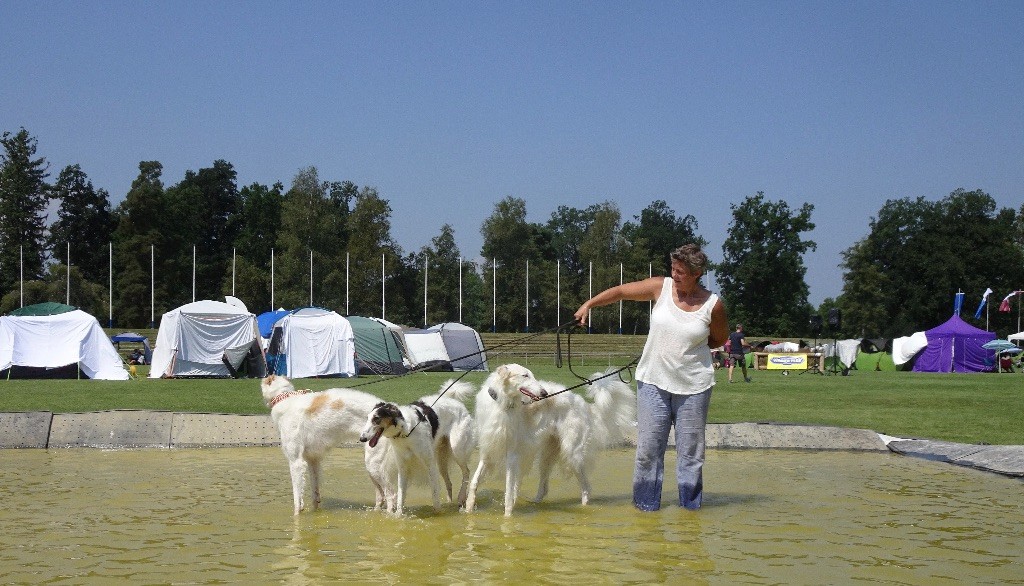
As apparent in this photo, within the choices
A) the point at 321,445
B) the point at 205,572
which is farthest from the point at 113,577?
the point at 321,445

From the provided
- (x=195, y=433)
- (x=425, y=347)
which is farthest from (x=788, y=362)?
(x=195, y=433)

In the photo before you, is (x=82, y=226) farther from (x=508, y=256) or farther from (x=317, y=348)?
(x=317, y=348)

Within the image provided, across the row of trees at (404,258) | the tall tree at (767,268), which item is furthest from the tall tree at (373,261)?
the tall tree at (767,268)

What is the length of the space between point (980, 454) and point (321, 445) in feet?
25.7

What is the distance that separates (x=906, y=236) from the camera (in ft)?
323

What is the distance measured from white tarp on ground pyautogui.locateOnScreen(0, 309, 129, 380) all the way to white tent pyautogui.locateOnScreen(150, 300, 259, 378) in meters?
1.62

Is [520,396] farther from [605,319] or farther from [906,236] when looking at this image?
[906,236]

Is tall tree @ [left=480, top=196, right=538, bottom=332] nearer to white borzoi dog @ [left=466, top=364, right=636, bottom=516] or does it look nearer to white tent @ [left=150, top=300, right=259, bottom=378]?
white tent @ [left=150, top=300, right=259, bottom=378]

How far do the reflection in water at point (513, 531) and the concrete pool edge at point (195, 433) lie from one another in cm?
173

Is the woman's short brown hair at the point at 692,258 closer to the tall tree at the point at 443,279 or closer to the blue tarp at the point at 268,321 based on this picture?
the blue tarp at the point at 268,321

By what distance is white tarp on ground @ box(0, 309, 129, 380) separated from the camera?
30.9 m

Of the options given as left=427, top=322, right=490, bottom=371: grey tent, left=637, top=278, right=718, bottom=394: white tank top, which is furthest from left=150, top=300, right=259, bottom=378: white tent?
left=637, top=278, right=718, bottom=394: white tank top

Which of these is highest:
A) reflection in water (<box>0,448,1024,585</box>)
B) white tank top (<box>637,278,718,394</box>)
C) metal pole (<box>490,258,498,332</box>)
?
metal pole (<box>490,258,498,332</box>)

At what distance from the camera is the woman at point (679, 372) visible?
8188 millimetres
